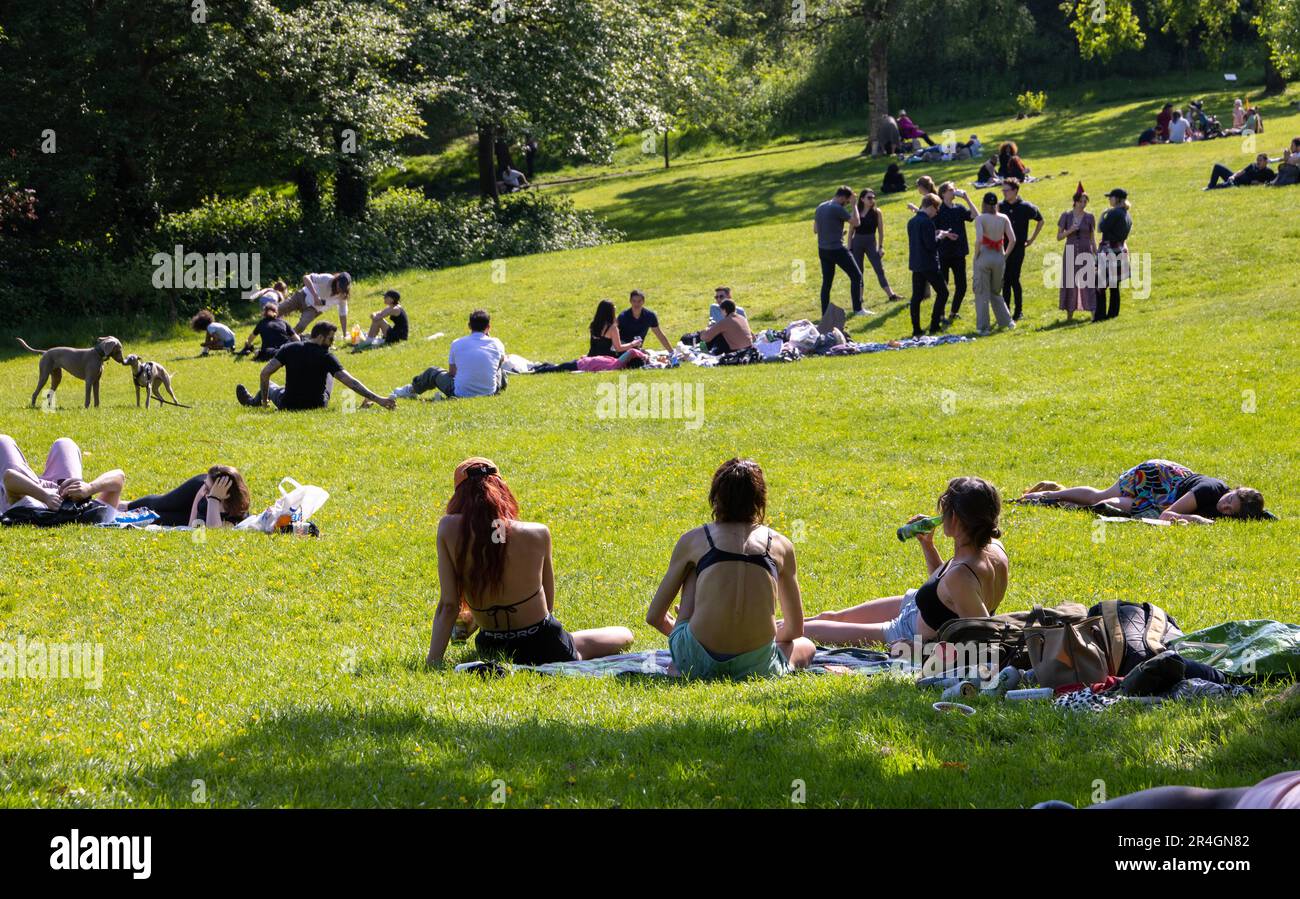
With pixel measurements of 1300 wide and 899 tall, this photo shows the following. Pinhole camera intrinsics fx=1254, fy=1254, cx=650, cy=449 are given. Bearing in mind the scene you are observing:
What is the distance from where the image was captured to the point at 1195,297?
22.5 meters

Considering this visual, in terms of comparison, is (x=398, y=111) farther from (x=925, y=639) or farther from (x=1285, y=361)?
(x=925, y=639)

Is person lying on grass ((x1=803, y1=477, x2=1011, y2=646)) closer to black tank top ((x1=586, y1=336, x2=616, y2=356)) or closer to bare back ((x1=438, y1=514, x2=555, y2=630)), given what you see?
bare back ((x1=438, y1=514, x2=555, y2=630))

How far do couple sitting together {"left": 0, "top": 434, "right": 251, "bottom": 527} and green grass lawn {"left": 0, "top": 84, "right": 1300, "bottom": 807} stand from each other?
0.57 metres

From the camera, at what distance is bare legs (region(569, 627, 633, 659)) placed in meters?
8.28

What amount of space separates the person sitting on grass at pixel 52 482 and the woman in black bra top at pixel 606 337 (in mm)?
10459

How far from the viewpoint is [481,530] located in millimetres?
7629

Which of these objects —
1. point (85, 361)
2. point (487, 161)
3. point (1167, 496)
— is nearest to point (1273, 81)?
point (487, 161)

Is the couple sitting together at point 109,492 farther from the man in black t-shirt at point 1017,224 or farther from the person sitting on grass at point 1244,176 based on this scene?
the person sitting on grass at point 1244,176

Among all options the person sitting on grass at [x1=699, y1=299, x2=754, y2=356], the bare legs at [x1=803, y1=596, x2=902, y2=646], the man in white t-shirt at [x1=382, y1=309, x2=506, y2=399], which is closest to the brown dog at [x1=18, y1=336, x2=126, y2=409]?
the man in white t-shirt at [x1=382, y1=309, x2=506, y2=399]

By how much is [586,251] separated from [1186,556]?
1046 inches

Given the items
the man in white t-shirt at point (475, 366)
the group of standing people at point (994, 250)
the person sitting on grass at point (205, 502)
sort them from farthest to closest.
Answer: the group of standing people at point (994, 250) → the man in white t-shirt at point (475, 366) → the person sitting on grass at point (205, 502)

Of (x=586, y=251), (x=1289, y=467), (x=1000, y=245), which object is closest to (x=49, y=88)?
(x=586, y=251)

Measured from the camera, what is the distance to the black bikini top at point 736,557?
282 inches

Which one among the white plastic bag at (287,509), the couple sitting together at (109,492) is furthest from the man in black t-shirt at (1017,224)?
the couple sitting together at (109,492)
